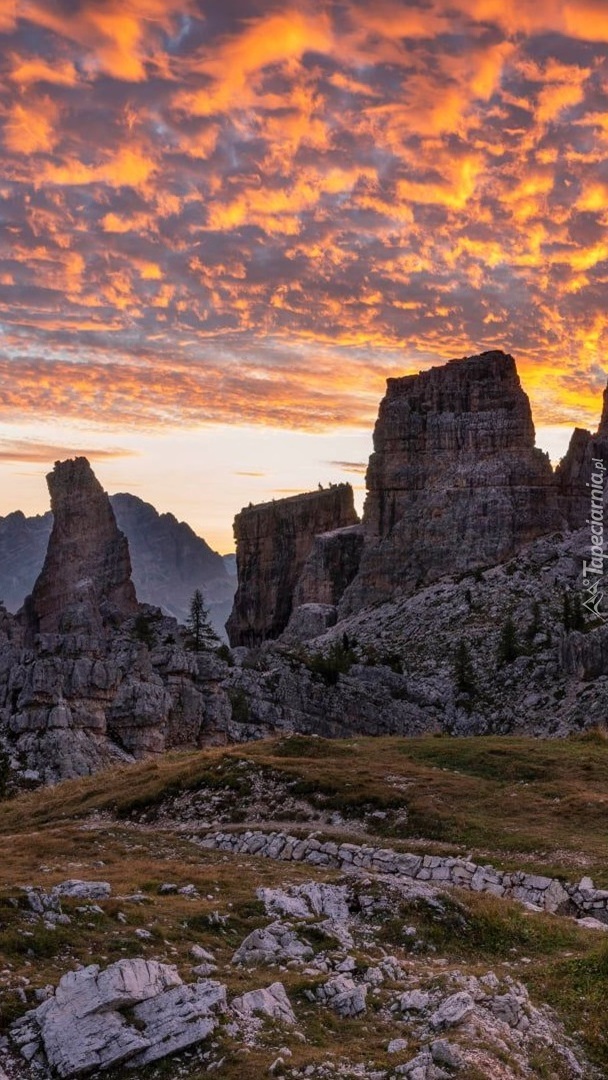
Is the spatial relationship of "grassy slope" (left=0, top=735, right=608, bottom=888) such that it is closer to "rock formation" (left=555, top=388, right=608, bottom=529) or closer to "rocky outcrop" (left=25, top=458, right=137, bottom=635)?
"rock formation" (left=555, top=388, right=608, bottom=529)

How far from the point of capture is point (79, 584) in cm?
17375

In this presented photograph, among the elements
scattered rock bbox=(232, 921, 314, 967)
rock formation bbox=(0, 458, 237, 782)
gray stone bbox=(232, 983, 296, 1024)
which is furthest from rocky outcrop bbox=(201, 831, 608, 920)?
rock formation bbox=(0, 458, 237, 782)

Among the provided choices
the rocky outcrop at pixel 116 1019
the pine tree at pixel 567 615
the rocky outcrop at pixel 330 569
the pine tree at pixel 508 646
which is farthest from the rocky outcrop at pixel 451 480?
the rocky outcrop at pixel 116 1019

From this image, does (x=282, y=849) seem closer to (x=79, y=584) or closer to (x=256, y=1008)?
(x=256, y=1008)

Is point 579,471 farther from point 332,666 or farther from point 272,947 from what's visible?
point 272,947

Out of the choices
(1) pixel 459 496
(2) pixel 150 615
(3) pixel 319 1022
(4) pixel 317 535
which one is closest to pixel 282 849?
(3) pixel 319 1022

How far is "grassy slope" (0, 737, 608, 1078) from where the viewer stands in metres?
17.6

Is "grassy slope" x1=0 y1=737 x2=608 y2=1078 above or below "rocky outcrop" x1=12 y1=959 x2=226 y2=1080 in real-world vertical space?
below

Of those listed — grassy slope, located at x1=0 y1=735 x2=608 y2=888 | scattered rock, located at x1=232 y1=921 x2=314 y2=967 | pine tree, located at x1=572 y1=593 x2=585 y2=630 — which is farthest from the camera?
pine tree, located at x1=572 y1=593 x2=585 y2=630

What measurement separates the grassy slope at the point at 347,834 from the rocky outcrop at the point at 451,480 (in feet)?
352

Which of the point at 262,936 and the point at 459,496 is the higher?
the point at 459,496

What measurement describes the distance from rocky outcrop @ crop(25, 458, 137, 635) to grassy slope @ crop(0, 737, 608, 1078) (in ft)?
411

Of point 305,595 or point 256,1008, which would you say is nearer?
point 256,1008

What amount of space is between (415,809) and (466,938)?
13304 mm
